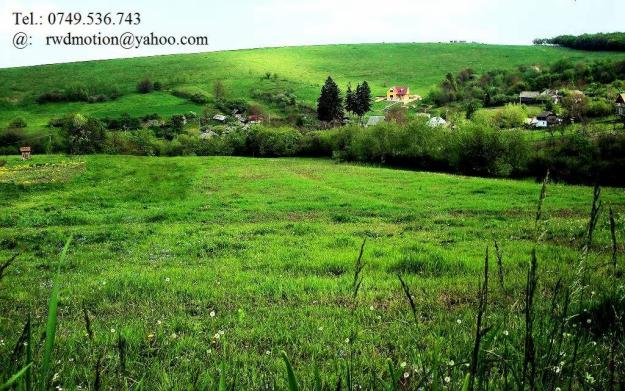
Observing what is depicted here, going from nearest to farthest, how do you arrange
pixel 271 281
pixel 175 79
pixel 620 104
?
pixel 271 281, pixel 620 104, pixel 175 79

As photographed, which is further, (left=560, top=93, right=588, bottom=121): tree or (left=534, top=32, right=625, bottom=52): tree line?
(left=534, top=32, right=625, bottom=52): tree line

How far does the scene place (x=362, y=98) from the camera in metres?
132

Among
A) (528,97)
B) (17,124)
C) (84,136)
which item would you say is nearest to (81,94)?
(17,124)

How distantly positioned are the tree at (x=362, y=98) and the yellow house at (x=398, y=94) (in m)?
33.7

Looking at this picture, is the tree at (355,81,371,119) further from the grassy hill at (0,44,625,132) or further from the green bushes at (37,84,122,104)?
the green bushes at (37,84,122,104)

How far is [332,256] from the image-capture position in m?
13.3

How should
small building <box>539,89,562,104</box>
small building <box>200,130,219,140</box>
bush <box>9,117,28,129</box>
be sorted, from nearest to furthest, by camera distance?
small building <box>200,130,219,140</box>
bush <box>9,117,28,129</box>
small building <box>539,89,562,104</box>

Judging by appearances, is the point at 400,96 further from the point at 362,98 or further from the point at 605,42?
the point at 605,42

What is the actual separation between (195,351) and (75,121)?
108 metres

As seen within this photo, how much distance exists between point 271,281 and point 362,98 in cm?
12685

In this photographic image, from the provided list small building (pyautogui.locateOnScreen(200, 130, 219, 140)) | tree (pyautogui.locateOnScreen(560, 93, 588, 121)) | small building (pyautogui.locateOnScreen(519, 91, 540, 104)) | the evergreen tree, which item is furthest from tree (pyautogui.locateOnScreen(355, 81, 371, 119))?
tree (pyautogui.locateOnScreen(560, 93, 588, 121))

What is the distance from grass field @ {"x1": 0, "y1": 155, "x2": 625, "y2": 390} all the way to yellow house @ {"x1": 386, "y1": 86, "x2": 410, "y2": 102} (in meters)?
133

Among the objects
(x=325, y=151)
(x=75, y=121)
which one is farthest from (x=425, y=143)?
(x=75, y=121)

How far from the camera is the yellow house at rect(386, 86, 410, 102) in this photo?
163125 mm
